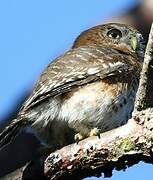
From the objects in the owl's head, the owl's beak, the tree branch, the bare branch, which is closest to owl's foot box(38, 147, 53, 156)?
the tree branch

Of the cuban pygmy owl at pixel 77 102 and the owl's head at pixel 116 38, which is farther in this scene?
the owl's head at pixel 116 38

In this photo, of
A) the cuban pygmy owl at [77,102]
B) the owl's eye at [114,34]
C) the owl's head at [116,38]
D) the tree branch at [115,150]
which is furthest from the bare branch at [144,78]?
the owl's eye at [114,34]

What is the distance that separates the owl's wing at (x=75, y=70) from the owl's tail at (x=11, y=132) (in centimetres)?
11

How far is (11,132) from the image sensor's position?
3654mm

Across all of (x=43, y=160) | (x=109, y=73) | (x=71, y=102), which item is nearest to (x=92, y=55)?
(x=109, y=73)

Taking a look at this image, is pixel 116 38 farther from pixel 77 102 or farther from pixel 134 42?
pixel 77 102

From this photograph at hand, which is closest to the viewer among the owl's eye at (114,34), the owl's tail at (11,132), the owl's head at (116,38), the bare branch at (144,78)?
the bare branch at (144,78)

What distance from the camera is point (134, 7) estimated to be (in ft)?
14.9

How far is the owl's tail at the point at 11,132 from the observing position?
11.8 feet

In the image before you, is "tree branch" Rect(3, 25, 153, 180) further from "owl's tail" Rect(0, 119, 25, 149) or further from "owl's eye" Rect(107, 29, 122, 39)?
"owl's eye" Rect(107, 29, 122, 39)

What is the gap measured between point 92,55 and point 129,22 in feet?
1.62

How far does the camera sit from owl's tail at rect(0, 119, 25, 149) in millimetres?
3600

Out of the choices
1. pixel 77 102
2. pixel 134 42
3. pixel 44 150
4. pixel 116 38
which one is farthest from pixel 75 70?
pixel 116 38

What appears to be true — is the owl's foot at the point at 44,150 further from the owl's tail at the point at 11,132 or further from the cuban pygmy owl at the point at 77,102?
the owl's tail at the point at 11,132
